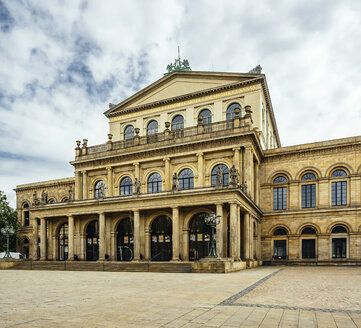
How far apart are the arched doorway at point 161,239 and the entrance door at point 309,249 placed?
12.8m

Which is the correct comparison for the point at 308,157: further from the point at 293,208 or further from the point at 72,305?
the point at 72,305

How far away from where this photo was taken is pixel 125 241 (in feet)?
120

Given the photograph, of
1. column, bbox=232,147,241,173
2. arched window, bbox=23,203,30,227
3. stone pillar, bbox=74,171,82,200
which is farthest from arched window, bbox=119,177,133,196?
arched window, bbox=23,203,30,227

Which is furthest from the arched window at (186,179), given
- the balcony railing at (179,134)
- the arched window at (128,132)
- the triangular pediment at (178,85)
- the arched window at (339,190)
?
the arched window at (339,190)

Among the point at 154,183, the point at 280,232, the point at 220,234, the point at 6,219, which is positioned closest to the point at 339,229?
the point at 280,232

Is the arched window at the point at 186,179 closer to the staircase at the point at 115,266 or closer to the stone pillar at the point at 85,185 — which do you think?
the staircase at the point at 115,266

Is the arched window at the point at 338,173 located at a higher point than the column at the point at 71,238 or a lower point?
higher

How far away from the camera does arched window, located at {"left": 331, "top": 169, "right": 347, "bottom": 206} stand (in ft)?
112

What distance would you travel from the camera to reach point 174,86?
41281mm

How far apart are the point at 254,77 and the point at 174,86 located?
9361mm

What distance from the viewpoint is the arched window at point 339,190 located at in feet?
112

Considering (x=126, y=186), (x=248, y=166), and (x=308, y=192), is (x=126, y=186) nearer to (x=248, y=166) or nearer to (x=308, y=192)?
(x=248, y=166)

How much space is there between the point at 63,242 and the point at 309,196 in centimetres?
2745

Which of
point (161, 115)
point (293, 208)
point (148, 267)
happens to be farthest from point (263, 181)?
point (148, 267)
